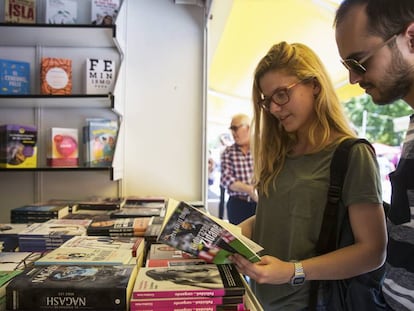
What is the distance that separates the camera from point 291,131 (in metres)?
1.16

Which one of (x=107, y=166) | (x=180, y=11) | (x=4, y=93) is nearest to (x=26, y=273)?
(x=107, y=166)

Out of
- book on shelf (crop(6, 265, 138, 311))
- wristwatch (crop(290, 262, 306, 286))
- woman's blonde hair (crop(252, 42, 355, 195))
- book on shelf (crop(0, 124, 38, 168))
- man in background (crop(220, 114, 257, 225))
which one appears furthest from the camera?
man in background (crop(220, 114, 257, 225))

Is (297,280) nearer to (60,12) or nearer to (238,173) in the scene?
(60,12)

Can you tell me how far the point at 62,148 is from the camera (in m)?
1.92

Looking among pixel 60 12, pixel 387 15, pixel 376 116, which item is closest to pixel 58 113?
pixel 60 12

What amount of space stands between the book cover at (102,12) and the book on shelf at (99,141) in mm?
558

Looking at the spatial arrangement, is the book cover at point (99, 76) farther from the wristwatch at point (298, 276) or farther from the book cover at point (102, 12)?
the wristwatch at point (298, 276)

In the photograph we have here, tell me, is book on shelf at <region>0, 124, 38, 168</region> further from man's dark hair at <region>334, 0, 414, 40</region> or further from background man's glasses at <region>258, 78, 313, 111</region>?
man's dark hair at <region>334, 0, 414, 40</region>

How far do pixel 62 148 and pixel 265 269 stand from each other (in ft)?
4.78

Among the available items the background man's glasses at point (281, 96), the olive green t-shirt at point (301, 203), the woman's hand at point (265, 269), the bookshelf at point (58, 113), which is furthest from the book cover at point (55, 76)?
the woman's hand at point (265, 269)

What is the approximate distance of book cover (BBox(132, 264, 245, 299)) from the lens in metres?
0.69

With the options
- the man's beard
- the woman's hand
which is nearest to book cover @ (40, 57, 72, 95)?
the woman's hand

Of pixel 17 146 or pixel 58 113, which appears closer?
pixel 17 146

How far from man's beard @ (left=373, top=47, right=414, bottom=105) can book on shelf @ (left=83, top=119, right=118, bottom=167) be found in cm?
147
